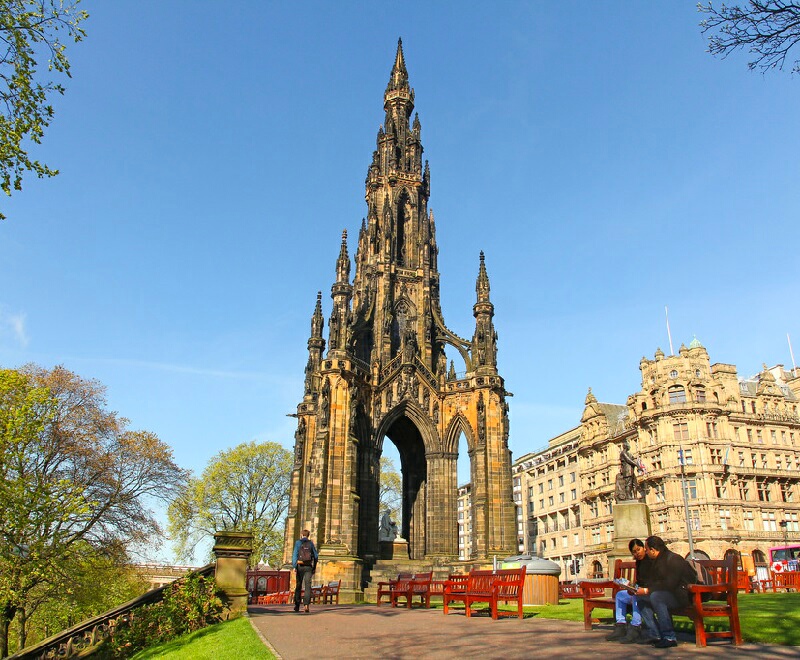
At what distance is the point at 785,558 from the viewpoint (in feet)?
109

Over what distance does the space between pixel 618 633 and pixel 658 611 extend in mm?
751

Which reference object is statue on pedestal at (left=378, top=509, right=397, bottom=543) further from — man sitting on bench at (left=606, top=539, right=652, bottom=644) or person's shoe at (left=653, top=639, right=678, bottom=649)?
person's shoe at (left=653, top=639, right=678, bottom=649)

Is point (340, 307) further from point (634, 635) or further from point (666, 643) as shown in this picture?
point (666, 643)

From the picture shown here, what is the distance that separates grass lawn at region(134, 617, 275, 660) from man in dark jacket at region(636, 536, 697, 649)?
417 centimetres

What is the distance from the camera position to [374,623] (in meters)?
10.4

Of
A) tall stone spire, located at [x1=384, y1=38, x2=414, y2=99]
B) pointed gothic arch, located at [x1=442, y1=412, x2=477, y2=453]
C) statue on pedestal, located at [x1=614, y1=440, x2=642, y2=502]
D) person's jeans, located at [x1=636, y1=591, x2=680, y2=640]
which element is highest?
tall stone spire, located at [x1=384, y1=38, x2=414, y2=99]

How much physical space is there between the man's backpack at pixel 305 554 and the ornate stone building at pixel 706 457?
112 feet

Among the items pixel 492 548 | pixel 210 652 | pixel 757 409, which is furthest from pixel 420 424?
pixel 757 409

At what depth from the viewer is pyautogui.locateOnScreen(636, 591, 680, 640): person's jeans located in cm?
683

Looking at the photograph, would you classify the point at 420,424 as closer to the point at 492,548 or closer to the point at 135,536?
the point at 492,548

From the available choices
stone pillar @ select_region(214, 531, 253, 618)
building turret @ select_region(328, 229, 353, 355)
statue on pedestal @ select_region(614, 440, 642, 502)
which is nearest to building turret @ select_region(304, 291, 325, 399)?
building turret @ select_region(328, 229, 353, 355)

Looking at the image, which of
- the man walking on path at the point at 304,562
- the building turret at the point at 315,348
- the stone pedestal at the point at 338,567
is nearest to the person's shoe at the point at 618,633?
the man walking on path at the point at 304,562

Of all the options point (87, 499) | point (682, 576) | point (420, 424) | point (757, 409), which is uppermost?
point (757, 409)

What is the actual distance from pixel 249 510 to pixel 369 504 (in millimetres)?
21083
